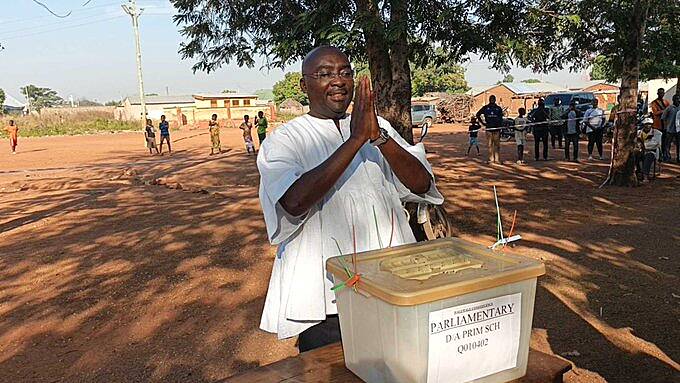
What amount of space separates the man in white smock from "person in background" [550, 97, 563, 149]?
1102 centimetres

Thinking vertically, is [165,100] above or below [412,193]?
above

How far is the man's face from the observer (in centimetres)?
166

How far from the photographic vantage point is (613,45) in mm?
8703

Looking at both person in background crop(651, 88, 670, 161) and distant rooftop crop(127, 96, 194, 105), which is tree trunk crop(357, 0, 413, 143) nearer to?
person in background crop(651, 88, 670, 161)

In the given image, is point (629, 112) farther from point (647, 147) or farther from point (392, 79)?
point (392, 79)

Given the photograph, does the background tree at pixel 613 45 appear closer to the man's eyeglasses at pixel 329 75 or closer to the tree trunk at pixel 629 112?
the tree trunk at pixel 629 112

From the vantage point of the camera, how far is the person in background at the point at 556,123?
13.8 metres

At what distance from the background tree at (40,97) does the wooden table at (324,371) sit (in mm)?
103586

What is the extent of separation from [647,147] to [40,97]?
411ft

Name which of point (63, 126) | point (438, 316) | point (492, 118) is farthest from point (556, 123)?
point (63, 126)

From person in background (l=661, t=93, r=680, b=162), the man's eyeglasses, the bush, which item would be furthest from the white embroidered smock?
the bush

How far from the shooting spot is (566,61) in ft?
29.5

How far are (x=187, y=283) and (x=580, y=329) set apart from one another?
3350 millimetres

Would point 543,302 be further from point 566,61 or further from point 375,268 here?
point 566,61
